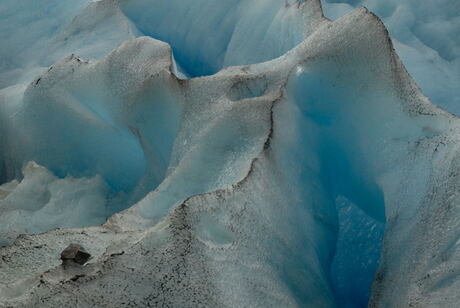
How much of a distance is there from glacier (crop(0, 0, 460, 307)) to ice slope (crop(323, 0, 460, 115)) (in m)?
0.10

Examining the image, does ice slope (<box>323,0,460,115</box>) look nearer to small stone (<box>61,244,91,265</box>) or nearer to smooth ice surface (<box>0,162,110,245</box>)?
smooth ice surface (<box>0,162,110,245</box>)

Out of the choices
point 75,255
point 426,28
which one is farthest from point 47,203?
point 426,28

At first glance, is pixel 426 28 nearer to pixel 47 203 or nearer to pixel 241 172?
pixel 241 172

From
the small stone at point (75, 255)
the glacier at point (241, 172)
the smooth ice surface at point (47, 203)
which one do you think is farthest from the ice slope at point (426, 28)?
the small stone at point (75, 255)

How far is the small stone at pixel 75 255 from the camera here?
56.2 inches

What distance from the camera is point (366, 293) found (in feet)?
6.40

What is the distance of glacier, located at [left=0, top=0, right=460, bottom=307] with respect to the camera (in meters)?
1.45

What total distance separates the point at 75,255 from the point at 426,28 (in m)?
3.29

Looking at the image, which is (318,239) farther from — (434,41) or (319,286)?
(434,41)

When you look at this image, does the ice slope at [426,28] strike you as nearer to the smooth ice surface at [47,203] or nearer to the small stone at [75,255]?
the smooth ice surface at [47,203]

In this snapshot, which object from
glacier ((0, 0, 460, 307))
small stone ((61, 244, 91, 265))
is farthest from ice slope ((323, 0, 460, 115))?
small stone ((61, 244, 91, 265))

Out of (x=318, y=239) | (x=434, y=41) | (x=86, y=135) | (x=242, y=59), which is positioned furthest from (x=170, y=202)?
(x=434, y=41)

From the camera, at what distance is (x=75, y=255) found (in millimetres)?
1445

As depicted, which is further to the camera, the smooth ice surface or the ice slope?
the ice slope
